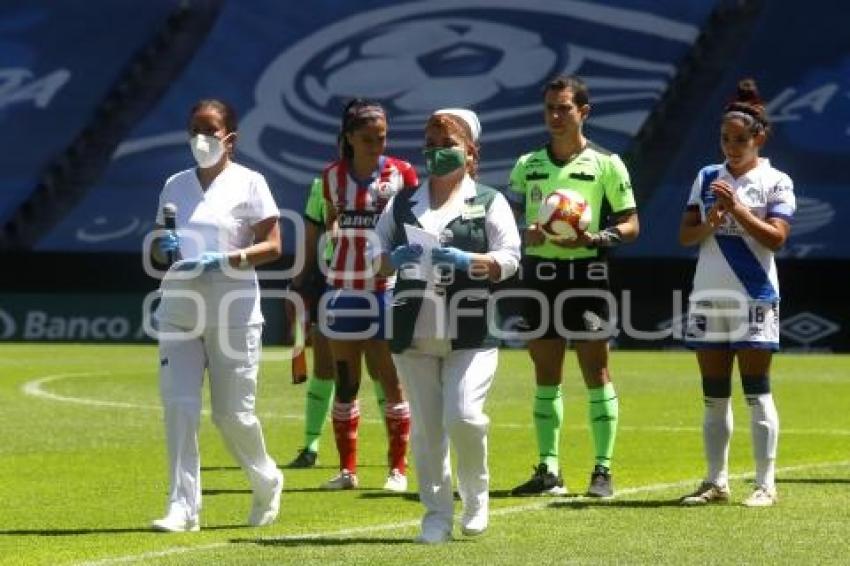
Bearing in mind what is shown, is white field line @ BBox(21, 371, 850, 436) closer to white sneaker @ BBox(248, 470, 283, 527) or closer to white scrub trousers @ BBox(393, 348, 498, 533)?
white sneaker @ BBox(248, 470, 283, 527)

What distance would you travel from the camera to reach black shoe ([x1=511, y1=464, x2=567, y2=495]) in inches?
477

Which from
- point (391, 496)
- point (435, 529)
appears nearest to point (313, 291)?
point (391, 496)

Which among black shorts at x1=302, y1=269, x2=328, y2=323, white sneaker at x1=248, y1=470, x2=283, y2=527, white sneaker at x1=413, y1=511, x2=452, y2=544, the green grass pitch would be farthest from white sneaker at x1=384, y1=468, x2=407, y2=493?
white sneaker at x1=413, y1=511, x2=452, y2=544

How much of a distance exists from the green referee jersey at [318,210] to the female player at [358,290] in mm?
86

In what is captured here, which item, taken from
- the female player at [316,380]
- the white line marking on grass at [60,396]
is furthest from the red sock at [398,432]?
the white line marking on grass at [60,396]

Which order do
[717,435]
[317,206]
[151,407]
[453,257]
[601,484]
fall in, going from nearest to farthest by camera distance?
[453,257] → [717,435] → [601,484] → [317,206] → [151,407]

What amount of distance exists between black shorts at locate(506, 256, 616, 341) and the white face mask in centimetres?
245

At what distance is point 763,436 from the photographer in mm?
11406

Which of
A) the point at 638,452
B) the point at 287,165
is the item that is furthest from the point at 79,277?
the point at 638,452

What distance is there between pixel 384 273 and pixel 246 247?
2.98 ft

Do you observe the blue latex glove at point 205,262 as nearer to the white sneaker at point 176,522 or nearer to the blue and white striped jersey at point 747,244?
the white sneaker at point 176,522

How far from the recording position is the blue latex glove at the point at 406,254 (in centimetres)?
973

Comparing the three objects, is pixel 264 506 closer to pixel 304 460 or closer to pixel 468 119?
pixel 468 119

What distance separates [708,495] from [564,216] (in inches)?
68.4
